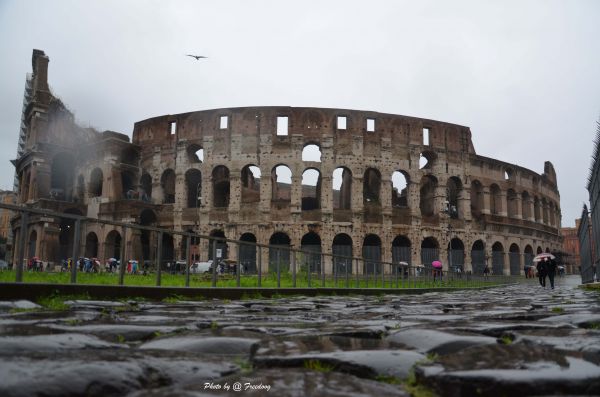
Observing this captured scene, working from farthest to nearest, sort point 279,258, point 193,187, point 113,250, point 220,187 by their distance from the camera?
point 193,187 → point 220,187 → point 279,258 → point 113,250

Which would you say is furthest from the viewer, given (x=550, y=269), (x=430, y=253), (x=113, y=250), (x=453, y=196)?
(x=453, y=196)

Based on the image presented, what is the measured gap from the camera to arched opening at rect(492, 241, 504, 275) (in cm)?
3173

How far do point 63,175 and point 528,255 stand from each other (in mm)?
32457

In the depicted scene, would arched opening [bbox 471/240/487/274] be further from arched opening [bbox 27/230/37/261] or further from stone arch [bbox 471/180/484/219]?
arched opening [bbox 27/230/37/261]

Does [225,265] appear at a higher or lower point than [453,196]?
lower

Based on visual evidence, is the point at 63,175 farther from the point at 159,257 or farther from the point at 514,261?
the point at 514,261

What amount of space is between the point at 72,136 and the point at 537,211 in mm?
33668

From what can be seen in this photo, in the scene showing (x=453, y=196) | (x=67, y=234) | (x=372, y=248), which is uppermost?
(x=453, y=196)

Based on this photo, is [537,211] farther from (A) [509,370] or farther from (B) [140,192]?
(A) [509,370]

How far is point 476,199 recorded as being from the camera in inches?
1323

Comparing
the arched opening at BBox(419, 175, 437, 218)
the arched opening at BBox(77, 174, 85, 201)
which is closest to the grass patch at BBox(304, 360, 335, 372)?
Result: the arched opening at BBox(419, 175, 437, 218)

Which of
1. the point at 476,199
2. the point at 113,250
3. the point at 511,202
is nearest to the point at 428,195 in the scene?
the point at 476,199

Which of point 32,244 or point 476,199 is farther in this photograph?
point 476,199

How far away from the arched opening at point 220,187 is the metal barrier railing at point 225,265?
1876 cm
